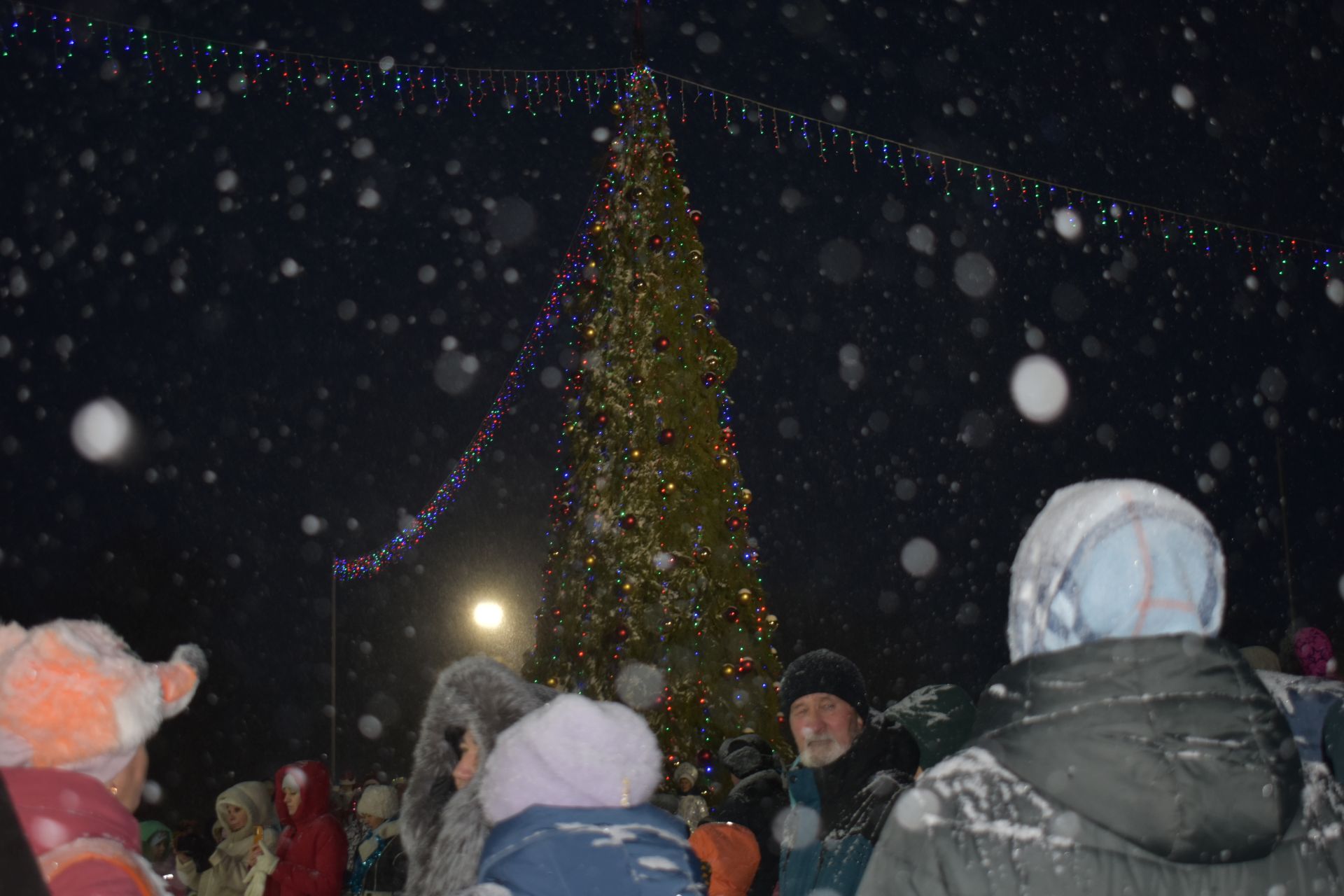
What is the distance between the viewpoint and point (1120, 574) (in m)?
1.77

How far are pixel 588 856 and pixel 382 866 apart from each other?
4.51 meters

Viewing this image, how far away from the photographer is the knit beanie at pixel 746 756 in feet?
19.8

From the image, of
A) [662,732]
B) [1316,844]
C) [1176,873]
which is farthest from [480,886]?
[662,732]

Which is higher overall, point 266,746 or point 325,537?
point 325,537

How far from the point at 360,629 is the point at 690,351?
26.2 metres

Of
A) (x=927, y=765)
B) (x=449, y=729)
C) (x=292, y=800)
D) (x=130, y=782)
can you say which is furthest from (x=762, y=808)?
(x=292, y=800)

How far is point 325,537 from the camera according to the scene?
35.2 m

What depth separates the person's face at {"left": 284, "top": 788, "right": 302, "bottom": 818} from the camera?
743 centimetres

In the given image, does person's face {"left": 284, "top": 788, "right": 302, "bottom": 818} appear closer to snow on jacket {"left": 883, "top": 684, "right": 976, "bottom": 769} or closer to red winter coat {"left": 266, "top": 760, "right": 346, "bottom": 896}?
red winter coat {"left": 266, "top": 760, "right": 346, "bottom": 896}

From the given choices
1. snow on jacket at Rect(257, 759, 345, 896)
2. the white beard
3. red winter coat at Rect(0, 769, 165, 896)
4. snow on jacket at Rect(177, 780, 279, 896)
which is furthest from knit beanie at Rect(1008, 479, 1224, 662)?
snow on jacket at Rect(177, 780, 279, 896)

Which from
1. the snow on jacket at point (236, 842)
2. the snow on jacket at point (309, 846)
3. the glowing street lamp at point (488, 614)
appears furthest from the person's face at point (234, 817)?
the glowing street lamp at point (488, 614)

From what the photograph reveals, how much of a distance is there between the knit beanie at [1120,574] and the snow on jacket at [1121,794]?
95 mm

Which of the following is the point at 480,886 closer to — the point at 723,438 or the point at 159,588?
the point at 723,438

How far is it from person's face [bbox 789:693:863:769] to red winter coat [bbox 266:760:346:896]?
4303 millimetres
